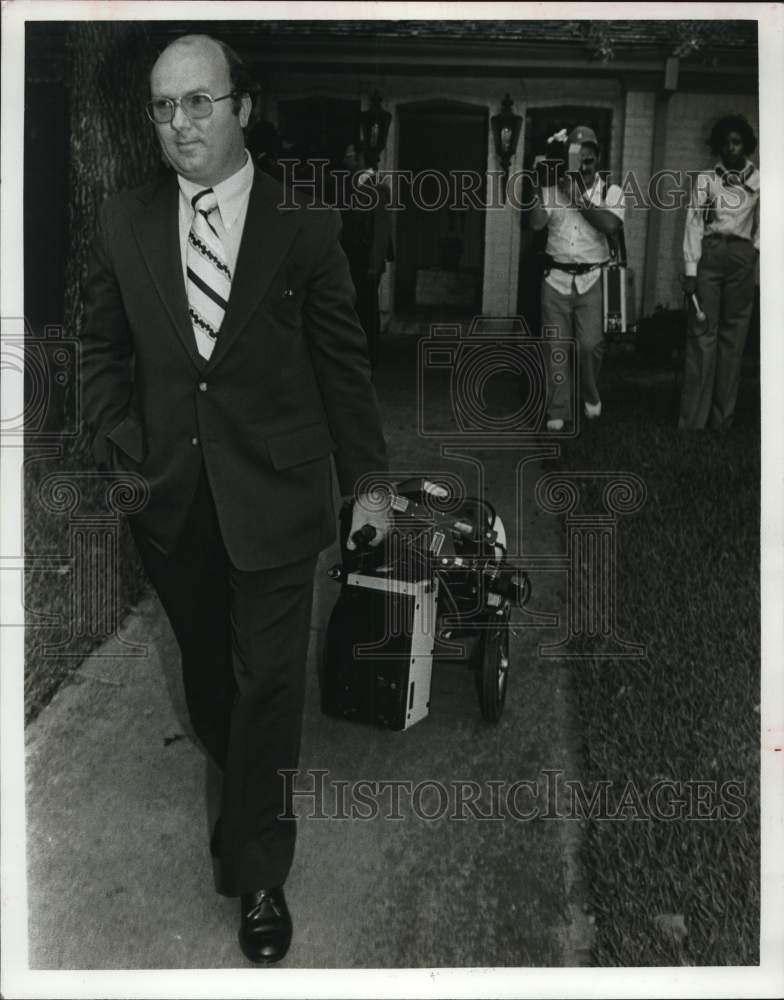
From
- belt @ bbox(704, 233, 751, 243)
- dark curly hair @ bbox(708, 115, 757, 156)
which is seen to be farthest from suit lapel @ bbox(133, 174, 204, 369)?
belt @ bbox(704, 233, 751, 243)

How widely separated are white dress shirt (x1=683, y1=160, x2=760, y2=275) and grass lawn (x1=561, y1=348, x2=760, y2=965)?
1.38m

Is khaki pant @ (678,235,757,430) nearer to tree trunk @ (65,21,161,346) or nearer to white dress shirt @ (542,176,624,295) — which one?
white dress shirt @ (542,176,624,295)

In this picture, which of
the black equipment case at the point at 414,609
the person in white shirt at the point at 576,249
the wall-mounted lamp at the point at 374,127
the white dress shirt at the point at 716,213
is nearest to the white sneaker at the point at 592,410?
the person in white shirt at the point at 576,249

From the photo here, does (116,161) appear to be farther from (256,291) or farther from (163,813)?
(163,813)

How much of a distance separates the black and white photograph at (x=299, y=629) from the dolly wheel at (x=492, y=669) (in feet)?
0.06

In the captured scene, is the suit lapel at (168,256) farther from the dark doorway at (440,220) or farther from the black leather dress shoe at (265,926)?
the dark doorway at (440,220)

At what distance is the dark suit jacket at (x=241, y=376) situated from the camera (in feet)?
8.75

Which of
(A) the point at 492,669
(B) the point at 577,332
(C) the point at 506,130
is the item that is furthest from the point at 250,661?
(C) the point at 506,130

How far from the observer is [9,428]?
2754mm

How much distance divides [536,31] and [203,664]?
7474mm

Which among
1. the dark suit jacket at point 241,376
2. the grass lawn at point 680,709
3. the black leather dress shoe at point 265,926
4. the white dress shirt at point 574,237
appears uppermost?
the white dress shirt at point 574,237

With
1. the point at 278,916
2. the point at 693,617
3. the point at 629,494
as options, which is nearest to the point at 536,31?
the point at 629,494

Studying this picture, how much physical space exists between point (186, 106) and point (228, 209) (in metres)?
0.28

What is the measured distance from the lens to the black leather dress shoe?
2818 mm
